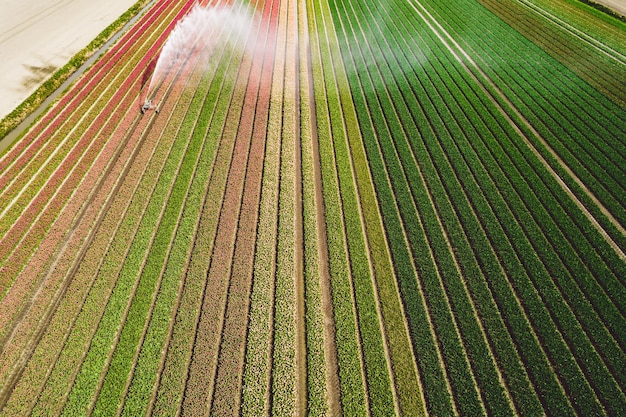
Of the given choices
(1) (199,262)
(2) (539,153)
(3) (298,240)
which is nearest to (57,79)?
(1) (199,262)

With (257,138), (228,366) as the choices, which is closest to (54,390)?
(228,366)

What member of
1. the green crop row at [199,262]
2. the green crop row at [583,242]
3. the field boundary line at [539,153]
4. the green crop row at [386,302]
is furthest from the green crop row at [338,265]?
the field boundary line at [539,153]

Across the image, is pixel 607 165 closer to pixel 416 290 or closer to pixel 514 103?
pixel 514 103

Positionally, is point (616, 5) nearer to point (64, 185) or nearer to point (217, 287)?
point (217, 287)

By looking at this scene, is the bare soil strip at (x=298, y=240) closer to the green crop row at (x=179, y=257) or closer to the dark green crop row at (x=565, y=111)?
the green crop row at (x=179, y=257)

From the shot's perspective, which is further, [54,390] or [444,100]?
[444,100]

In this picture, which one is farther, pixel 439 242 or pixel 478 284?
pixel 439 242
